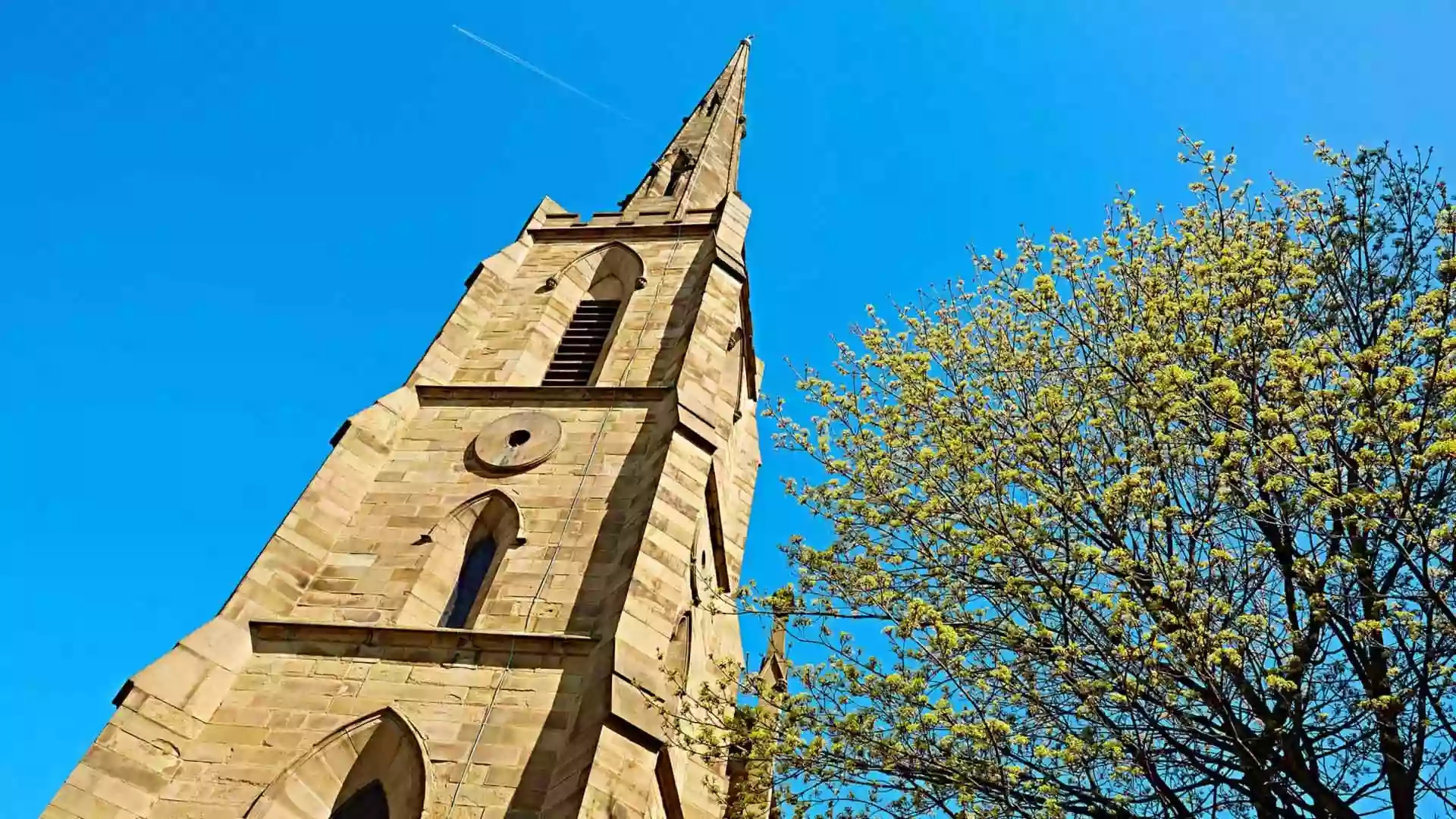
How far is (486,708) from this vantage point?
10328mm

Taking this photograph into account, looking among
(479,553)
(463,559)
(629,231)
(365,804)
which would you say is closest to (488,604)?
(463,559)

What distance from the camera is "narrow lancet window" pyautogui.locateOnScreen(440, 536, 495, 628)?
Result: 39.6ft

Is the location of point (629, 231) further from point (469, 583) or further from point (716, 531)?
point (469, 583)

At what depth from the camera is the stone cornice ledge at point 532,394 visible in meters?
14.8

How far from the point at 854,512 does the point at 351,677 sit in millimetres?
5318

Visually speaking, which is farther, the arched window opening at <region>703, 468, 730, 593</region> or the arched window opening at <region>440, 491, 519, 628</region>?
the arched window opening at <region>703, 468, 730, 593</region>

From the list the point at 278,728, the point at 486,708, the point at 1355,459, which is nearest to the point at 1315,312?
Answer: the point at 1355,459

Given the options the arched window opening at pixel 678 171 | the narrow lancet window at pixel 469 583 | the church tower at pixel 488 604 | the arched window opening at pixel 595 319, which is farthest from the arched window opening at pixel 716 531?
the arched window opening at pixel 678 171

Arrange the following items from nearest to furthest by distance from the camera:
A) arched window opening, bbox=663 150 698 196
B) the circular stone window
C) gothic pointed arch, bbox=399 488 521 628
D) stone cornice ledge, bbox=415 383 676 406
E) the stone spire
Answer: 1. gothic pointed arch, bbox=399 488 521 628
2. the circular stone window
3. stone cornice ledge, bbox=415 383 676 406
4. the stone spire
5. arched window opening, bbox=663 150 698 196

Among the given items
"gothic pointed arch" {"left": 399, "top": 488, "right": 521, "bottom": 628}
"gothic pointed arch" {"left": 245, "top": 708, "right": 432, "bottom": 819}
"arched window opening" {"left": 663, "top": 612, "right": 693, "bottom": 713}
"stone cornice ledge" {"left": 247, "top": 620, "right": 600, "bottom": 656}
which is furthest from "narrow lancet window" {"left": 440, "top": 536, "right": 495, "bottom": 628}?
"arched window opening" {"left": 663, "top": 612, "right": 693, "bottom": 713}

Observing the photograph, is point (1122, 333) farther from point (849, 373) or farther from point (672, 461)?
point (672, 461)

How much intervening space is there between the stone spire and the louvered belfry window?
310cm

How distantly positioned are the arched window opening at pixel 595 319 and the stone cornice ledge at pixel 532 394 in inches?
34.7

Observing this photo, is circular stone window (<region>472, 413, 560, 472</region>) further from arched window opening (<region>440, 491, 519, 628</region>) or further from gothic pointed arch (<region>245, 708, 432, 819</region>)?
gothic pointed arch (<region>245, 708, 432, 819</region>)
